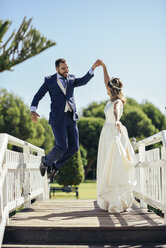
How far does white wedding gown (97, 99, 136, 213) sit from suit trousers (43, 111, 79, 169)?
0.73 m

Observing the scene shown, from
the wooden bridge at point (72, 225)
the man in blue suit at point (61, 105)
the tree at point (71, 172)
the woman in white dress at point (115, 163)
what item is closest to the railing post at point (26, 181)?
the man in blue suit at point (61, 105)

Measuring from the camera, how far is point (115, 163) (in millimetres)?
5266

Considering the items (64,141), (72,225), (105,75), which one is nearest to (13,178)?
(64,141)

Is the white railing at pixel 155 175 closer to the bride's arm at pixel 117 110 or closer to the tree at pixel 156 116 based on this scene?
the bride's arm at pixel 117 110

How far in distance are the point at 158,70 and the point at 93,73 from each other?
34764mm

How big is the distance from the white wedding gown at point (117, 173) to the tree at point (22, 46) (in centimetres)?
263

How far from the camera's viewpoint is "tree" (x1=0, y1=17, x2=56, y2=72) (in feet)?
23.2

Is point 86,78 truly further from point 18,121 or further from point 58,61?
point 18,121

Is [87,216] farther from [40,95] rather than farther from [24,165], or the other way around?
[40,95]

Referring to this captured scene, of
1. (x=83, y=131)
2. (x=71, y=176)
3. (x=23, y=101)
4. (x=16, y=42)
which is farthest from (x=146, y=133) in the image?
(x=16, y=42)

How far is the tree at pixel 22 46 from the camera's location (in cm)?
708

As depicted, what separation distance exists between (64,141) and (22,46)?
263 cm

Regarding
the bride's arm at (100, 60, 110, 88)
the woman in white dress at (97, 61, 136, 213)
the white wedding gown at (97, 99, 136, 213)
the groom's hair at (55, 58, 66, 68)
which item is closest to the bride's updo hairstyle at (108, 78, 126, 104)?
the woman in white dress at (97, 61, 136, 213)

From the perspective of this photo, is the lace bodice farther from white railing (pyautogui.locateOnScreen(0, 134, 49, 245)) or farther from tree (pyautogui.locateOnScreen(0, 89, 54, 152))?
tree (pyautogui.locateOnScreen(0, 89, 54, 152))
